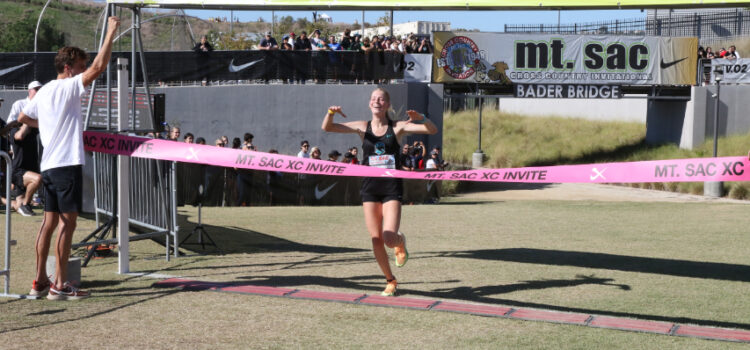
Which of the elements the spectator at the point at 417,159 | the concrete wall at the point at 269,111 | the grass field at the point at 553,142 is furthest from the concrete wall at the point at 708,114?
the spectator at the point at 417,159

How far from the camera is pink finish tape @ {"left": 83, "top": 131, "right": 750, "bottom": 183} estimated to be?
640 cm

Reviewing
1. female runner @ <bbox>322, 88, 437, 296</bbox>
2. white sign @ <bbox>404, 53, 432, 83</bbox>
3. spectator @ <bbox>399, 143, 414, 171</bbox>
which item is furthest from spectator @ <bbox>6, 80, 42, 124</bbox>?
white sign @ <bbox>404, 53, 432, 83</bbox>

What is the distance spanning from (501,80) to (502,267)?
62.0ft

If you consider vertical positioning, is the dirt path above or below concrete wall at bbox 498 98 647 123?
below

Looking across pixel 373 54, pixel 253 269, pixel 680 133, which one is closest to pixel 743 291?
pixel 253 269

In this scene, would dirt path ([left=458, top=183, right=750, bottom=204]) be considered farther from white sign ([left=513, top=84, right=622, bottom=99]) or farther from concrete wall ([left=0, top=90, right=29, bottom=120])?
concrete wall ([left=0, top=90, right=29, bottom=120])

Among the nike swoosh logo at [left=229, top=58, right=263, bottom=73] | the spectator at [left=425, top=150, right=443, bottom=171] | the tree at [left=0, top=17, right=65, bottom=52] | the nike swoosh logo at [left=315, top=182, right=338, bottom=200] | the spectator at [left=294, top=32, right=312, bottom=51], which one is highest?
the tree at [left=0, top=17, right=65, bottom=52]

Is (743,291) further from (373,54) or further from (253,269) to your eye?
(373,54)

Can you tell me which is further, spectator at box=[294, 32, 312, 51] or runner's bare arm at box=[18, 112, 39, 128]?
spectator at box=[294, 32, 312, 51]

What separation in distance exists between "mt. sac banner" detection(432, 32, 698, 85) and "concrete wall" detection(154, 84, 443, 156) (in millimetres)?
4081

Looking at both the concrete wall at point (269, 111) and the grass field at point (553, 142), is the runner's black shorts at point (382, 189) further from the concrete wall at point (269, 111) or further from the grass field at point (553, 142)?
the grass field at point (553, 142)

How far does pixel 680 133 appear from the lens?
1222 inches

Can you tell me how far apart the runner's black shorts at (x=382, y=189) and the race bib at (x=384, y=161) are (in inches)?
5.5

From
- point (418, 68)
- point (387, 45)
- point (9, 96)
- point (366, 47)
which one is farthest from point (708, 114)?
point (9, 96)
